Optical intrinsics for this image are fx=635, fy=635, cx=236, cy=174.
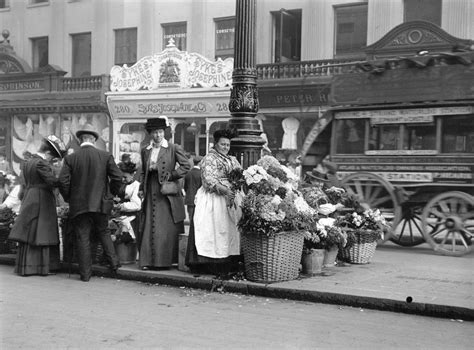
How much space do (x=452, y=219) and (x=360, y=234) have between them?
6.78 feet

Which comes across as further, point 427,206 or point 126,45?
point 126,45

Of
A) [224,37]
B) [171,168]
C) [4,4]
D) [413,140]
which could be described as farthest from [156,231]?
[4,4]

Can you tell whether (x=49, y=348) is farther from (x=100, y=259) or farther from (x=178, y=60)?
(x=178, y=60)

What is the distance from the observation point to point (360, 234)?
29.9 ft

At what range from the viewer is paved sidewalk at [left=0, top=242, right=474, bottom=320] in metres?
6.27

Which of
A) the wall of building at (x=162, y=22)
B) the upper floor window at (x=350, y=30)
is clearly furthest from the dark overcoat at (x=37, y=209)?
the wall of building at (x=162, y=22)

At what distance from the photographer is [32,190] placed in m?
8.52

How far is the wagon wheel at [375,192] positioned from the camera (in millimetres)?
10992

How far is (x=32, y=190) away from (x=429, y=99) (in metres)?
6.51

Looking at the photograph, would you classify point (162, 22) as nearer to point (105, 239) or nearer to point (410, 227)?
point (410, 227)

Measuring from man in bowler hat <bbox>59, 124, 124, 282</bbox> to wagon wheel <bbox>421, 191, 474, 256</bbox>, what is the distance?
17.0 feet

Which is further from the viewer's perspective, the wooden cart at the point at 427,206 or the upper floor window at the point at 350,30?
the upper floor window at the point at 350,30

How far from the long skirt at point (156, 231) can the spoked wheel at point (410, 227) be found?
4600mm

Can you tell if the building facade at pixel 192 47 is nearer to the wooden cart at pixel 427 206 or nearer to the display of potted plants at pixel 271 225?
the wooden cart at pixel 427 206
